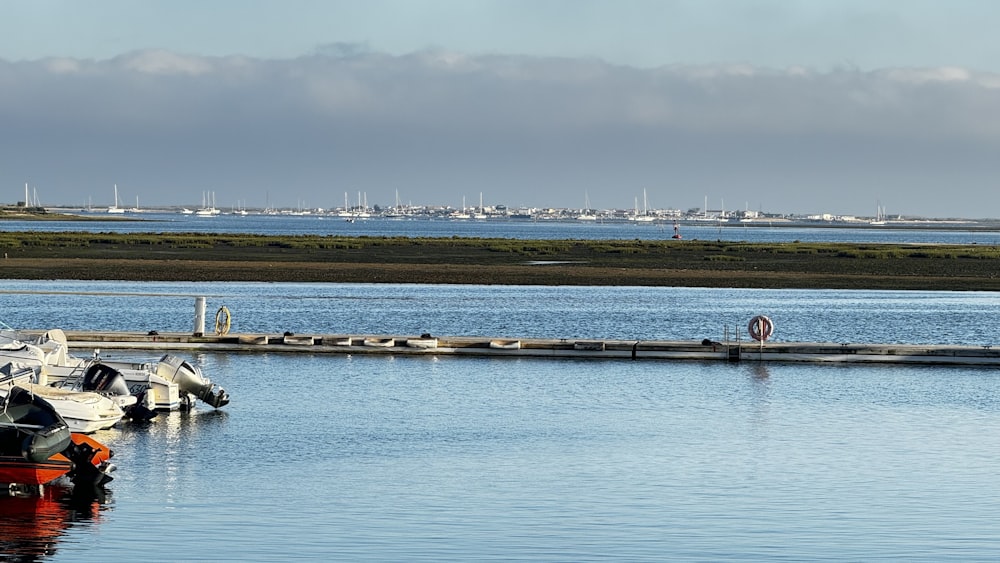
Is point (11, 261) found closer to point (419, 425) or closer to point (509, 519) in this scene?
point (419, 425)

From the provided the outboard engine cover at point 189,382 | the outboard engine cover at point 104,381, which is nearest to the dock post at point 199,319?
the outboard engine cover at point 189,382

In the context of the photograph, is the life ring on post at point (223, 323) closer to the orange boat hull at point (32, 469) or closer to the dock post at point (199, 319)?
the dock post at point (199, 319)

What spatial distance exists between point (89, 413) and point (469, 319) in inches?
1253

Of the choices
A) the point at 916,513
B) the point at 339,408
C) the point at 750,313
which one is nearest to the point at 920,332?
the point at 750,313

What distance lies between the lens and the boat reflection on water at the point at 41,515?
1953 cm

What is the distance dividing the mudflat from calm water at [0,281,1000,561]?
45508mm

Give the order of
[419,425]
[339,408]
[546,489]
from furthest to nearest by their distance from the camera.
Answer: [339,408]
[419,425]
[546,489]

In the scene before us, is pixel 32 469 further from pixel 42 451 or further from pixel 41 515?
pixel 41 515

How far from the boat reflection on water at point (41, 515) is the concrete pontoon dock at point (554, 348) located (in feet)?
65.9

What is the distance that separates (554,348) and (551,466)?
17892 mm

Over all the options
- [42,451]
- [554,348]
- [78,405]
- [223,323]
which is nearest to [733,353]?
[554,348]

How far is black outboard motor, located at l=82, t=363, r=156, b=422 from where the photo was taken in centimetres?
3022

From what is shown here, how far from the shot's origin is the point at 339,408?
110ft

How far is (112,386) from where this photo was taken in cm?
3023
